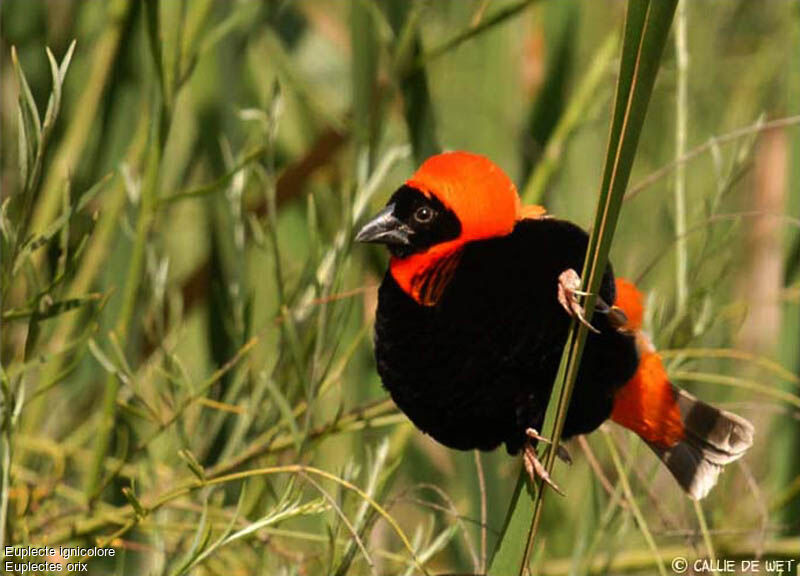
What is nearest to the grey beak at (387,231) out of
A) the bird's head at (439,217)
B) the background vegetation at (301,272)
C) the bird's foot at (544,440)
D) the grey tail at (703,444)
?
the bird's head at (439,217)

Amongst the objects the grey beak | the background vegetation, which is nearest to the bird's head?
the grey beak

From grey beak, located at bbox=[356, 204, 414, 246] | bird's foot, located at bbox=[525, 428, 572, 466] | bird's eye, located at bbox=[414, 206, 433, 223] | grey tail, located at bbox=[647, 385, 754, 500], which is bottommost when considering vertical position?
grey tail, located at bbox=[647, 385, 754, 500]

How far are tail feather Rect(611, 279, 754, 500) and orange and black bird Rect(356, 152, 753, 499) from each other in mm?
144

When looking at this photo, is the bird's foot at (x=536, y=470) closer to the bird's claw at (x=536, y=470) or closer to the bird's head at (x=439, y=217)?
the bird's claw at (x=536, y=470)

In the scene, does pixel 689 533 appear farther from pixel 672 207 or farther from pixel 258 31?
pixel 258 31

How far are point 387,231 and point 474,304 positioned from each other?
0.15 meters

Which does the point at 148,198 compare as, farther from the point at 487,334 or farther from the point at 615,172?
the point at 615,172

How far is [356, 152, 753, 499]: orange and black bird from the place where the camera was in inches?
54.3

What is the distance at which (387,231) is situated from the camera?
1473 millimetres

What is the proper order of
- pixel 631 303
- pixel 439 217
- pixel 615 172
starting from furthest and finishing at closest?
1. pixel 631 303
2. pixel 439 217
3. pixel 615 172

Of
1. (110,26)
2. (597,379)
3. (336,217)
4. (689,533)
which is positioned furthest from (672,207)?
(110,26)

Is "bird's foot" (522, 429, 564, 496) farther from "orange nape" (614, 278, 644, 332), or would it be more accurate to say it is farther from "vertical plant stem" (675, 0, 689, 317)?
"vertical plant stem" (675, 0, 689, 317)

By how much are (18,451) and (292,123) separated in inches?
44.6

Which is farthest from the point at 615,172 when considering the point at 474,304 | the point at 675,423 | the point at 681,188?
the point at 681,188
